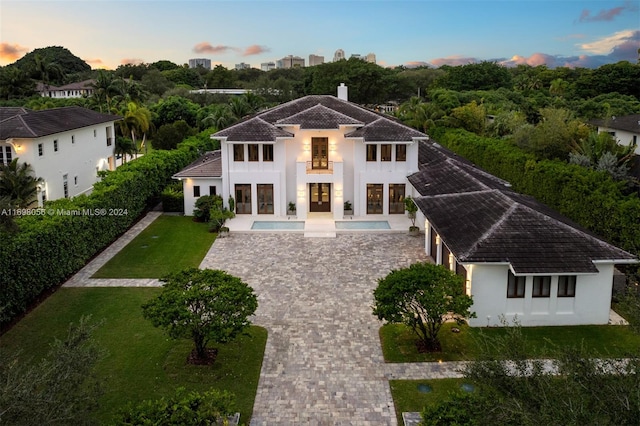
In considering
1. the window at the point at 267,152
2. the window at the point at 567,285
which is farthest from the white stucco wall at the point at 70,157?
the window at the point at 567,285

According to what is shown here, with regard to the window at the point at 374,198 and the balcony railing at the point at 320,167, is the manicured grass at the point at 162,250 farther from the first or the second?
the window at the point at 374,198

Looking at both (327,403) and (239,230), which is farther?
(239,230)

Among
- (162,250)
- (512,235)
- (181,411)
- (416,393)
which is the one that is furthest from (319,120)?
(181,411)

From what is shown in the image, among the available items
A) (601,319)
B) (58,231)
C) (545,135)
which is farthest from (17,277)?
(545,135)

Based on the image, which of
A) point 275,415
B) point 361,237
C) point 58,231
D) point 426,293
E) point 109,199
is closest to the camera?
point 275,415

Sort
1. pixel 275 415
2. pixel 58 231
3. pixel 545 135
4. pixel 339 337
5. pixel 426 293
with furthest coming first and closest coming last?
pixel 545 135, pixel 58 231, pixel 339 337, pixel 426 293, pixel 275 415

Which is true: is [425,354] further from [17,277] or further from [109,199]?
[109,199]

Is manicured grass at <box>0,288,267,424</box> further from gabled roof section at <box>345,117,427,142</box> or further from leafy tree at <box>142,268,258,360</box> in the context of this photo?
gabled roof section at <box>345,117,427,142</box>


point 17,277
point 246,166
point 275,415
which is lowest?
point 275,415
